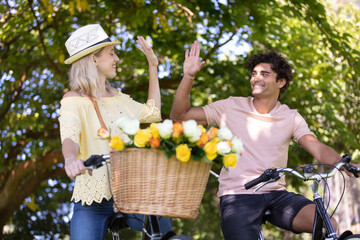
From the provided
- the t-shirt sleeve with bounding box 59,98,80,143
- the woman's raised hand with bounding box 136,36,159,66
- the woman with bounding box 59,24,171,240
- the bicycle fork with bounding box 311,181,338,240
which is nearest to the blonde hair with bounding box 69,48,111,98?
the woman with bounding box 59,24,171,240

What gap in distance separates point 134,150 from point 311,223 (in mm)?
1562

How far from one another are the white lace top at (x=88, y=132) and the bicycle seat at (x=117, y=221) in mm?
129

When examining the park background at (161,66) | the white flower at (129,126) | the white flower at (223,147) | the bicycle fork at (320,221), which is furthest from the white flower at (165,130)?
the park background at (161,66)

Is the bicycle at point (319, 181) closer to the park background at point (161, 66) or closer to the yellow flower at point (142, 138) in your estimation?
the yellow flower at point (142, 138)

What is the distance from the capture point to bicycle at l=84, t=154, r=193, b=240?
3.24 meters

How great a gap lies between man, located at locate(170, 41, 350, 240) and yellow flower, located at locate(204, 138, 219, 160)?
1.19 m

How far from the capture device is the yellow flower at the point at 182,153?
299 cm

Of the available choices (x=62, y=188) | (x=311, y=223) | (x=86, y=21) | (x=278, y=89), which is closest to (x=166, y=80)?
(x=86, y=21)

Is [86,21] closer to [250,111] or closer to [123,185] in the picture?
[250,111]

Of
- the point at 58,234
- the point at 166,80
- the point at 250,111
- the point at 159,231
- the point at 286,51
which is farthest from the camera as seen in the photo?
the point at 58,234

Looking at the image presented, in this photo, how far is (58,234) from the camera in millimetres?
10836

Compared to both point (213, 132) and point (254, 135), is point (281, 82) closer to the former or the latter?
point (254, 135)

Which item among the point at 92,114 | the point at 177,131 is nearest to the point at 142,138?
the point at 177,131

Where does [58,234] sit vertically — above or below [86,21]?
below
